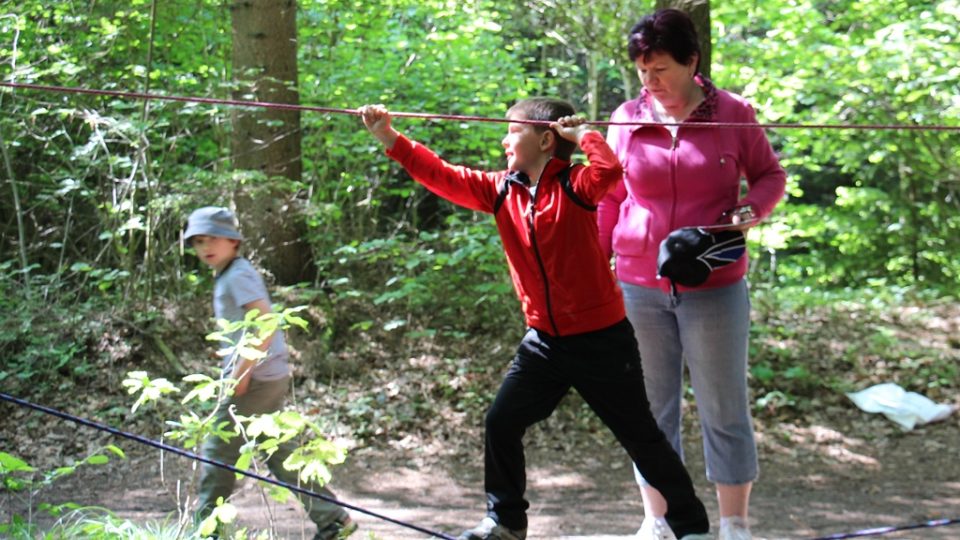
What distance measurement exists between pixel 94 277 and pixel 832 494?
5500 mm

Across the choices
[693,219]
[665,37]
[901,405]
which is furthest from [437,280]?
[665,37]

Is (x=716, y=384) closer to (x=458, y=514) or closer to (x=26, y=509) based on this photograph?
(x=458, y=514)

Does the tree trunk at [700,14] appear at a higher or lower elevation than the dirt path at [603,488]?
higher

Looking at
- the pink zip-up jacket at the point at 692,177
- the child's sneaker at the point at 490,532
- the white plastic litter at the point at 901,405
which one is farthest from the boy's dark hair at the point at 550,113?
the white plastic litter at the point at 901,405

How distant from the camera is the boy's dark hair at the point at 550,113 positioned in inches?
135

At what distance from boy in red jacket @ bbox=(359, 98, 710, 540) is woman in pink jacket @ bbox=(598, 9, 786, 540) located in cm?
26

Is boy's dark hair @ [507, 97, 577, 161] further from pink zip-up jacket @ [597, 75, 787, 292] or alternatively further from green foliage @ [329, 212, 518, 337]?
green foliage @ [329, 212, 518, 337]

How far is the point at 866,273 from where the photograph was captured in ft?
44.4

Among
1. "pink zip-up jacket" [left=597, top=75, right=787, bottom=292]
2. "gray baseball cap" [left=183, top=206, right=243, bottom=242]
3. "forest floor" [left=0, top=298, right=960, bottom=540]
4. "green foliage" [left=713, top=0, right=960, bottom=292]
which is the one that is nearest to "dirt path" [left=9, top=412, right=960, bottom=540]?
"forest floor" [left=0, top=298, right=960, bottom=540]

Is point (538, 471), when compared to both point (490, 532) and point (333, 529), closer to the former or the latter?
point (333, 529)

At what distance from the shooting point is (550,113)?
11.3 feet

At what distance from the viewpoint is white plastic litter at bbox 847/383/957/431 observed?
718cm

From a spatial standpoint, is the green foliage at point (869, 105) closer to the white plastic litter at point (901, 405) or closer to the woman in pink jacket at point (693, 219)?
the white plastic litter at point (901, 405)

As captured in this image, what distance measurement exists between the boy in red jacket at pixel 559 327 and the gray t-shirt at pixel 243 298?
0.97 m
